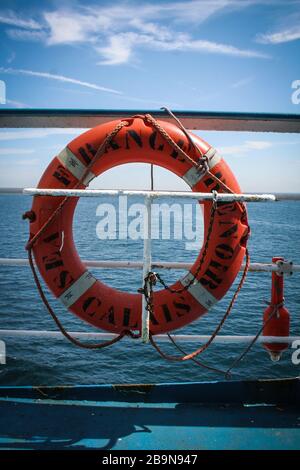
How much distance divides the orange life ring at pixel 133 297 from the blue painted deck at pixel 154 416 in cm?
37

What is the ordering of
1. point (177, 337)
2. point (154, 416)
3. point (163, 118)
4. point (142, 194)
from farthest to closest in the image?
point (163, 118) < point (177, 337) < point (154, 416) < point (142, 194)

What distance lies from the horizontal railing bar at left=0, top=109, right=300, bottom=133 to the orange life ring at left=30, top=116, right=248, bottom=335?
0.22 metres

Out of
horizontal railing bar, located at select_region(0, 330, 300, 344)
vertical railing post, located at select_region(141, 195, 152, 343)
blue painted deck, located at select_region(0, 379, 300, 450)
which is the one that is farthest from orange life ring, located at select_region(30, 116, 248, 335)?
blue painted deck, located at select_region(0, 379, 300, 450)

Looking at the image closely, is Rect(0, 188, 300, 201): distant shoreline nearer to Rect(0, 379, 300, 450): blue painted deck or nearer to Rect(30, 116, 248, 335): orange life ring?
Rect(30, 116, 248, 335): orange life ring

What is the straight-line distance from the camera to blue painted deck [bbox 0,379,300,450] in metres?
1.59

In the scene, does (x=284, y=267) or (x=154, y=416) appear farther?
(x=284, y=267)

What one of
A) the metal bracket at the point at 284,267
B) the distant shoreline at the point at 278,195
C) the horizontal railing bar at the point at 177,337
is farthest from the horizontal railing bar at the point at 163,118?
the horizontal railing bar at the point at 177,337

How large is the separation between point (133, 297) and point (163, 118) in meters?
1.01

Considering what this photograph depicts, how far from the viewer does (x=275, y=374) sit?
9.24 meters

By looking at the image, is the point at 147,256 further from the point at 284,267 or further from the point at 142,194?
the point at 284,267

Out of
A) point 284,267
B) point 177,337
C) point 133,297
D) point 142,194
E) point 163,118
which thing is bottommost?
point 177,337

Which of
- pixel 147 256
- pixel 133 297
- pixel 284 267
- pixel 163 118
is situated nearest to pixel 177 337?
pixel 133 297

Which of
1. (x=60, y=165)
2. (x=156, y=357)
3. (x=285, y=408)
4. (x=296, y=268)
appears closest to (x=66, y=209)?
(x=60, y=165)

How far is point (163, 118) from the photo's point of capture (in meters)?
2.07
